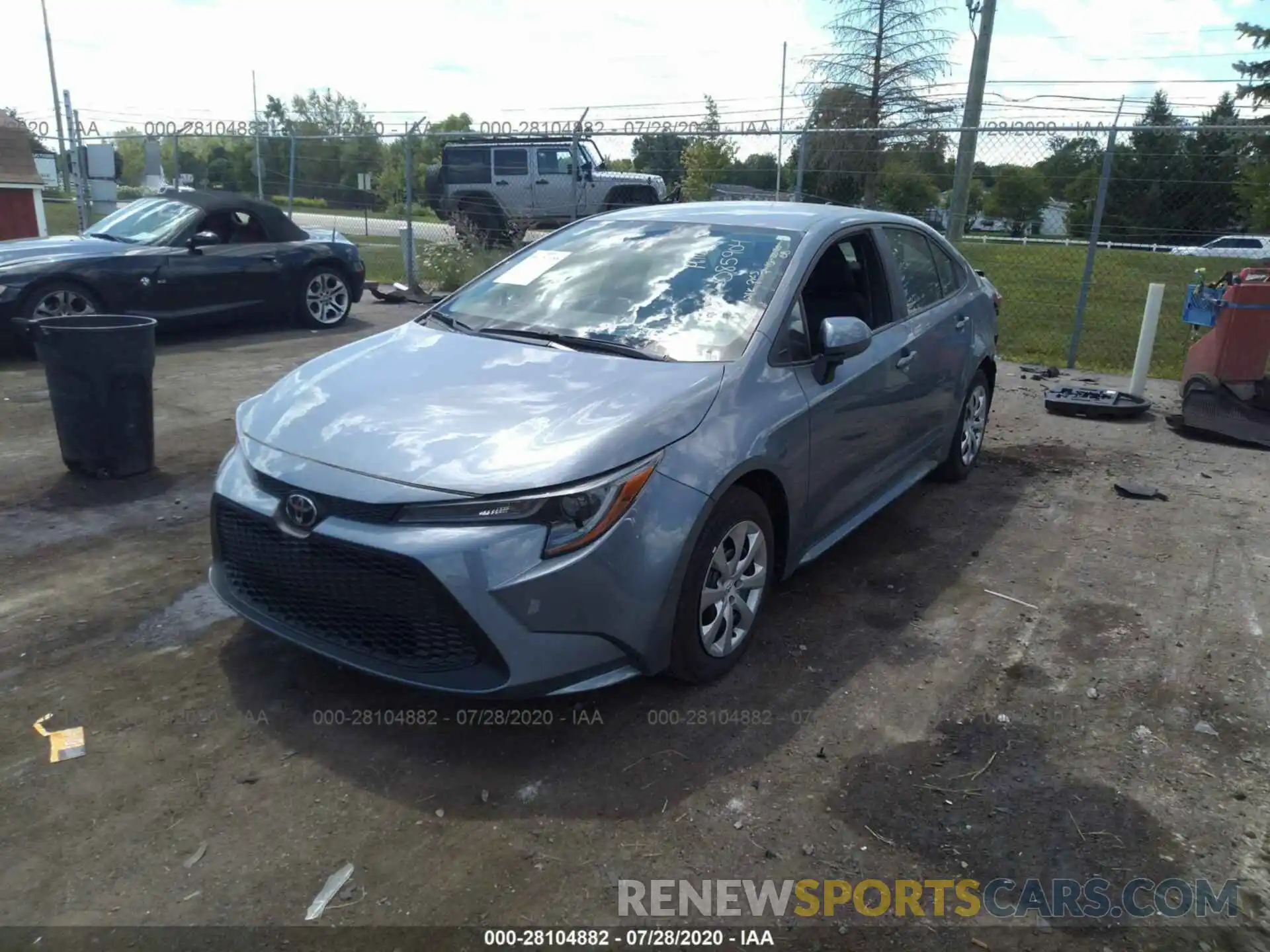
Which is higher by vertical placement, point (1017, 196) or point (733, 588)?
point (1017, 196)

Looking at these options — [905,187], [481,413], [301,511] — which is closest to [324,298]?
[481,413]

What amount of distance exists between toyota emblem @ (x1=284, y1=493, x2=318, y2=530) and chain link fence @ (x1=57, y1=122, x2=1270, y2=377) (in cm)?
851

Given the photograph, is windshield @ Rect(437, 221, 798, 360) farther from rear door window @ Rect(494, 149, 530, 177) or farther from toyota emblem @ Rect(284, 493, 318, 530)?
rear door window @ Rect(494, 149, 530, 177)

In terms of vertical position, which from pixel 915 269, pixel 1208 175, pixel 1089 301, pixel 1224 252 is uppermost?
pixel 1208 175

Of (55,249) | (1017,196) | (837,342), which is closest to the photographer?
(837,342)

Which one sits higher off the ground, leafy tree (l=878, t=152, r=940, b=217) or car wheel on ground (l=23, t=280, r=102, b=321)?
leafy tree (l=878, t=152, r=940, b=217)

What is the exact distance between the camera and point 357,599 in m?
3.10

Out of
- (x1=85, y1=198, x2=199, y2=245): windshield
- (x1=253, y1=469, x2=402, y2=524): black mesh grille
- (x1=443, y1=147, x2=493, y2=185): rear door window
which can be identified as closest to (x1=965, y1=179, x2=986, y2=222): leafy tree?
(x1=85, y1=198, x2=199, y2=245): windshield

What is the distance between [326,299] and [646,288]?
7860 millimetres

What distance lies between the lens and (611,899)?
2.62 metres

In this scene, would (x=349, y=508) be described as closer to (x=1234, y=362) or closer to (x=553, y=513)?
(x=553, y=513)

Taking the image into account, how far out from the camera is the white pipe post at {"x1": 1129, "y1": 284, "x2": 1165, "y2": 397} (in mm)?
8430

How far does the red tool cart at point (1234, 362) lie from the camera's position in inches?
297

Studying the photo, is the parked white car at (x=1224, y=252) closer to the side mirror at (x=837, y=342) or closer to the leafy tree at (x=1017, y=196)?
the leafy tree at (x=1017, y=196)
